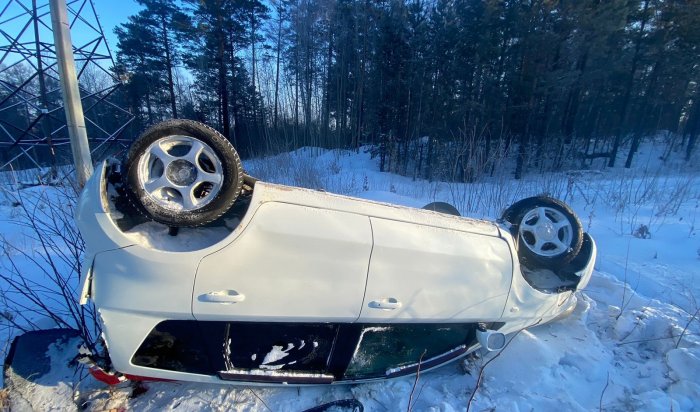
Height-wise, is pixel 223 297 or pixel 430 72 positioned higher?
pixel 430 72

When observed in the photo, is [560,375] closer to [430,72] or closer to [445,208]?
[445,208]

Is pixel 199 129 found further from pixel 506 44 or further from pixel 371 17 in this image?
pixel 371 17

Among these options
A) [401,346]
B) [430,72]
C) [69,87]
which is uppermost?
[430,72]

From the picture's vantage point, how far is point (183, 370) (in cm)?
158

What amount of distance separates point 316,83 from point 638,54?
21.4 metres

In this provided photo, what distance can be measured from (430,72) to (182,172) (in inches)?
730

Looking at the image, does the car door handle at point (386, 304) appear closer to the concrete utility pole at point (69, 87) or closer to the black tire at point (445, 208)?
the black tire at point (445, 208)

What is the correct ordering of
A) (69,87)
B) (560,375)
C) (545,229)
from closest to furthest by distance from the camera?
1. (560,375)
2. (545,229)
3. (69,87)

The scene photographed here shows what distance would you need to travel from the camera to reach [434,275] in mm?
1757

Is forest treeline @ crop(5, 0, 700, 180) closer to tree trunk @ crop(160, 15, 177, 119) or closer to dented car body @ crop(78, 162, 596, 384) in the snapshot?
tree trunk @ crop(160, 15, 177, 119)

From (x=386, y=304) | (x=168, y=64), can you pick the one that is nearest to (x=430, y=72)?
(x=386, y=304)

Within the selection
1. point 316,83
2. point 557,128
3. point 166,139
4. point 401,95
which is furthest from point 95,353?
point 557,128

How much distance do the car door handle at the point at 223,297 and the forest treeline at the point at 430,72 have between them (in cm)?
885

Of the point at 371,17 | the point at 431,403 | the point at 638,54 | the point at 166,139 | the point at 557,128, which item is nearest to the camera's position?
the point at 166,139
